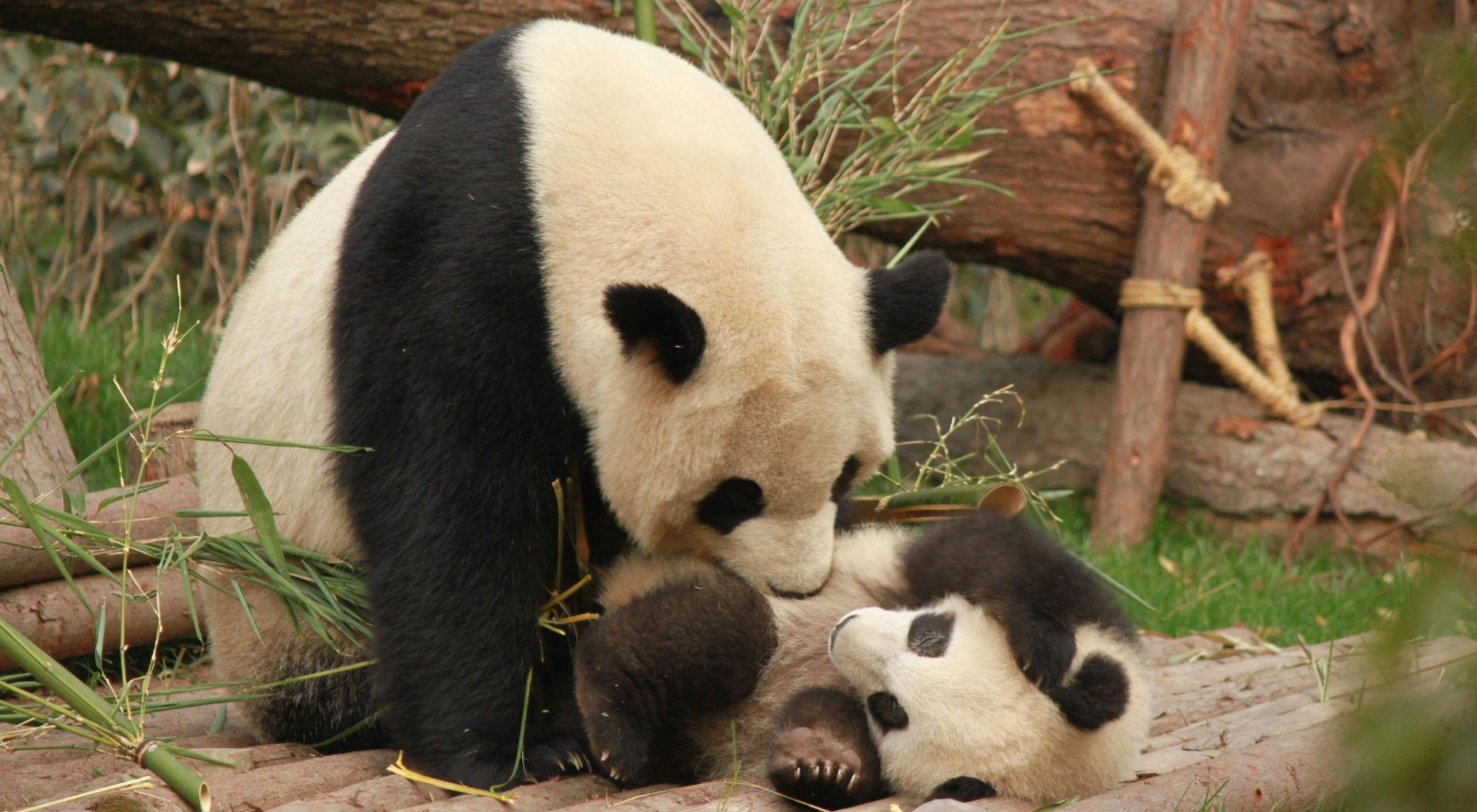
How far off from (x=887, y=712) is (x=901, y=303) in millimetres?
793

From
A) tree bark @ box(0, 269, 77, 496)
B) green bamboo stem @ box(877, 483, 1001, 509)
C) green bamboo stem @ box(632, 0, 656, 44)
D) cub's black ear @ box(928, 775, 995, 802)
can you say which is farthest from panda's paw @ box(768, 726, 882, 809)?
green bamboo stem @ box(632, 0, 656, 44)

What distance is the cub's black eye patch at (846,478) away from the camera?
2596mm

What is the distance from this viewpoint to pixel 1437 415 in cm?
513

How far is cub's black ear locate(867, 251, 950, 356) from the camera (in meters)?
2.57

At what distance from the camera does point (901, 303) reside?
101 inches

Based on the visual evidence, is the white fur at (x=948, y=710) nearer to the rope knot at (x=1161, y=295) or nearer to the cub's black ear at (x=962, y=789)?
the cub's black ear at (x=962, y=789)

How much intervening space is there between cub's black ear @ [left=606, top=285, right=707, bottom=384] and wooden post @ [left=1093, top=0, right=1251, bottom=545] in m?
3.13

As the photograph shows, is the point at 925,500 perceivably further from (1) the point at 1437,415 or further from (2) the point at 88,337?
(2) the point at 88,337

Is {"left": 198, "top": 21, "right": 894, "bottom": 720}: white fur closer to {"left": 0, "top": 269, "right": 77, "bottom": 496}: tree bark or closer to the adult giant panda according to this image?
the adult giant panda

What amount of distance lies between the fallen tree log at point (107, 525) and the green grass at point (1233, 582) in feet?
8.98

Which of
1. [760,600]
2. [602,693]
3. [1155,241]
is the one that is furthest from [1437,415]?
[602,693]

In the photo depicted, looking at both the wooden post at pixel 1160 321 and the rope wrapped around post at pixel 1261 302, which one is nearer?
the wooden post at pixel 1160 321

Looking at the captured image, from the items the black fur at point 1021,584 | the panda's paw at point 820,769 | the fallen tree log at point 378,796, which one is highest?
the black fur at point 1021,584

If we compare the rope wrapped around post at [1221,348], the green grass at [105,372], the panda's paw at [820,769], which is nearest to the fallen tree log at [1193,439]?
the rope wrapped around post at [1221,348]
